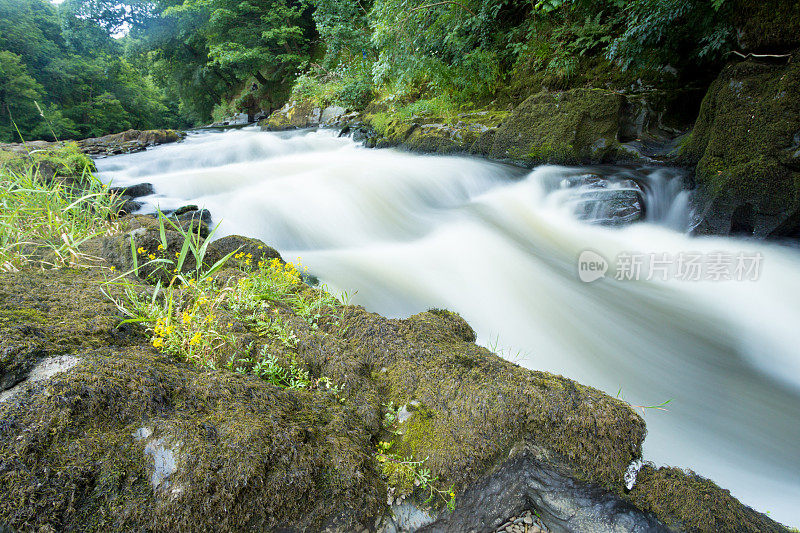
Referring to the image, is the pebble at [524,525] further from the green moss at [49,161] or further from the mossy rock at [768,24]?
the mossy rock at [768,24]

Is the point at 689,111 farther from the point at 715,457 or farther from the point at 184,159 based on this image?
the point at 184,159

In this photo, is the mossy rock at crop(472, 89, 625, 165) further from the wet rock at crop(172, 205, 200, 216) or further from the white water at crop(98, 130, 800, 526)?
the wet rock at crop(172, 205, 200, 216)

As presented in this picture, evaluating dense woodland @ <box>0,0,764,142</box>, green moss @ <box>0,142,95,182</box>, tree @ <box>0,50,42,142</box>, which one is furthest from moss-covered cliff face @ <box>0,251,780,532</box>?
tree @ <box>0,50,42,142</box>

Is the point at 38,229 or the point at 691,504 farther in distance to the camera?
the point at 38,229

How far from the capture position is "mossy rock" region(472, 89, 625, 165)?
652 cm

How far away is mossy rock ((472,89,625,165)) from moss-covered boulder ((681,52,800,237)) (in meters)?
1.45

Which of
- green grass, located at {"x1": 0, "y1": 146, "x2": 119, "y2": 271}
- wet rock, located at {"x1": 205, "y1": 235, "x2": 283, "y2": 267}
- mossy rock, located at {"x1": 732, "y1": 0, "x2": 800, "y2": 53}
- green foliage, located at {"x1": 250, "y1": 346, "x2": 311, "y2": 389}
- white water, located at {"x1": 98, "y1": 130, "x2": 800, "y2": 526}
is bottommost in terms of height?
white water, located at {"x1": 98, "y1": 130, "x2": 800, "y2": 526}

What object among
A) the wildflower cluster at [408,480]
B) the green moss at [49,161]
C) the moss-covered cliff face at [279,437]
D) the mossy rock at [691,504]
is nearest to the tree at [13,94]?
the green moss at [49,161]

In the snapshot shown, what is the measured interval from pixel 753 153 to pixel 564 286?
3.22m

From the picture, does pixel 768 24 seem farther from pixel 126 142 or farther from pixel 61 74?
pixel 61 74

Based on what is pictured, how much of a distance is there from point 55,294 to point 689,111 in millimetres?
8898

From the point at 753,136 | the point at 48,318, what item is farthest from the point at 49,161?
the point at 753,136

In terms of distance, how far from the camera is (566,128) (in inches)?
263

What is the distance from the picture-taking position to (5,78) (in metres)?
16.3
